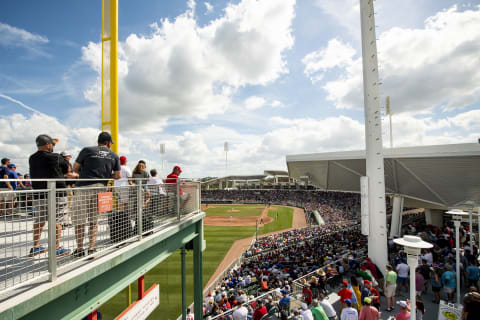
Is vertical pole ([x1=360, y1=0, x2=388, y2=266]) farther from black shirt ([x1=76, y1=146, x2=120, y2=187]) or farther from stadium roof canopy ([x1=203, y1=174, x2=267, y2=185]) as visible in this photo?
stadium roof canopy ([x1=203, y1=174, x2=267, y2=185])

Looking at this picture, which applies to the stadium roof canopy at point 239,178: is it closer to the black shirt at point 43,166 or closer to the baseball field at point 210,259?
the baseball field at point 210,259

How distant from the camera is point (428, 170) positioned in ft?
60.0

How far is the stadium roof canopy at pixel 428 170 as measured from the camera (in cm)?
1580

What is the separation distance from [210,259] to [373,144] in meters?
15.1

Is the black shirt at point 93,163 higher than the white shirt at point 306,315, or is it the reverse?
the black shirt at point 93,163

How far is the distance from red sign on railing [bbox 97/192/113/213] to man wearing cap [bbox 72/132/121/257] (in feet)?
0.24

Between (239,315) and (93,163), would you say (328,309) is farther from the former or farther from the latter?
(93,163)

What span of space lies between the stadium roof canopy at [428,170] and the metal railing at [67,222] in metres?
18.6

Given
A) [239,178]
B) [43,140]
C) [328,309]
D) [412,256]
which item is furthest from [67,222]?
[239,178]

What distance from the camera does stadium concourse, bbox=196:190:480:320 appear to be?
8.13m

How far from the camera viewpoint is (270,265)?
15352 millimetres

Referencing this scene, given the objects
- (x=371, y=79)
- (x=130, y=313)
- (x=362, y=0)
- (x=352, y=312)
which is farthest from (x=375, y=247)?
(x=362, y=0)

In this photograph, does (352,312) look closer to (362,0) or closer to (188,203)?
(188,203)

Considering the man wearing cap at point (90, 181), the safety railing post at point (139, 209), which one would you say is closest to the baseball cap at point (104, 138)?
the man wearing cap at point (90, 181)
